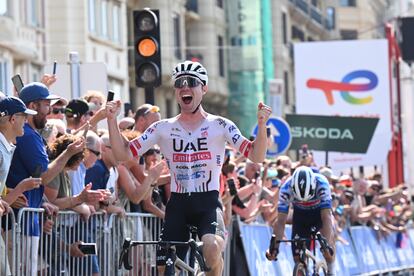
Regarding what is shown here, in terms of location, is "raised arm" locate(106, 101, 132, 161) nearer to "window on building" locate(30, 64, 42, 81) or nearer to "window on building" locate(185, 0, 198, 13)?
"window on building" locate(30, 64, 42, 81)

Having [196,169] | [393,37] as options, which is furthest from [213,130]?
[393,37]

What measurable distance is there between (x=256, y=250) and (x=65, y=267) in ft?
18.0

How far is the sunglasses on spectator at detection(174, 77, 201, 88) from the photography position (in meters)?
11.3

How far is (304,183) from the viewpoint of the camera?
1590 cm

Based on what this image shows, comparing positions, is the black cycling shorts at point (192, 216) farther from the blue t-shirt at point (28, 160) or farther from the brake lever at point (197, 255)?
the blue t-shirt at point (28, 160)

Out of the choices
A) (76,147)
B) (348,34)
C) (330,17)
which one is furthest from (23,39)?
(348,34)

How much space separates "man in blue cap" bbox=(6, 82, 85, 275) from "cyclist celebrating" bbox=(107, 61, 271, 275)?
1.97 feet

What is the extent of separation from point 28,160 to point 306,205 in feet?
18.4

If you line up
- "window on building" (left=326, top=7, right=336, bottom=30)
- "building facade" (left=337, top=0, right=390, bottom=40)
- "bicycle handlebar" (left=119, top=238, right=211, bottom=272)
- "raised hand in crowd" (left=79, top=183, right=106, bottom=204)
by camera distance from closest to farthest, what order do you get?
"bicycle handlebar" (left=119, top=238, right=211, bottom=272) < "raised hand in crowd" (left=79, top=183, right=106, bottom=204) < "window on building" (left=326, top=7, right=336, bottom=30) < "building facade" (left=337, top=0, right=390, bottom=40)

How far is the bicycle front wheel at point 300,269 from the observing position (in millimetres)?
14961

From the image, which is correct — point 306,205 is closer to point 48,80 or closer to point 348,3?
point 48,80

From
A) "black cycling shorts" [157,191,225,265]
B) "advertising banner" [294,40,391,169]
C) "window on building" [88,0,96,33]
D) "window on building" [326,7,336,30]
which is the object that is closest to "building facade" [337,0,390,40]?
"window on building" [326,7,336,30]

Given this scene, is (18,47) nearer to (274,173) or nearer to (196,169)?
(274,173)

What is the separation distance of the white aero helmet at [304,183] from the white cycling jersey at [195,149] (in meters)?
4.38
